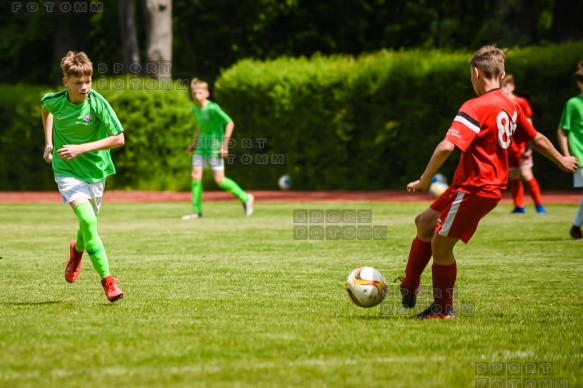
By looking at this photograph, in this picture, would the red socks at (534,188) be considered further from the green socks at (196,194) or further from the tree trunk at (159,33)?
the tree trunk at (159,33)

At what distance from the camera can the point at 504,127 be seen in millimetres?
6695

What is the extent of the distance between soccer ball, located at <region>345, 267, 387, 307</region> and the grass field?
0.31 feet

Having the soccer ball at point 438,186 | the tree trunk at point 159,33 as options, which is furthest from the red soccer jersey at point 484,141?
the tree trunk at point 159,33

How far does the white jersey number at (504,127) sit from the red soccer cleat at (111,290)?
3.01 meters

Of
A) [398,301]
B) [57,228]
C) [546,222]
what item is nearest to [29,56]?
[57,228]

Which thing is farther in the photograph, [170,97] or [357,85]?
[170,97]

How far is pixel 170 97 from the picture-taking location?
2525 cm

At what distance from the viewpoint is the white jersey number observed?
21.9 ft

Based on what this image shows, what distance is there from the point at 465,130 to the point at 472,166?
28cm

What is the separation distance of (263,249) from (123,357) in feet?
20.5

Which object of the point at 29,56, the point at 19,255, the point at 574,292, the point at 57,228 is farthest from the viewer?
the point at 29,56

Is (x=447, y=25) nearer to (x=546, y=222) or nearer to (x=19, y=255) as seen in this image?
(x=546, y=222)

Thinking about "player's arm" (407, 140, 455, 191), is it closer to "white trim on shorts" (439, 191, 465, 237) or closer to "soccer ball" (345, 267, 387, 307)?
"white trim on shorts" (439, 191, 465, 237)

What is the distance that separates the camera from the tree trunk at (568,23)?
28.5m
